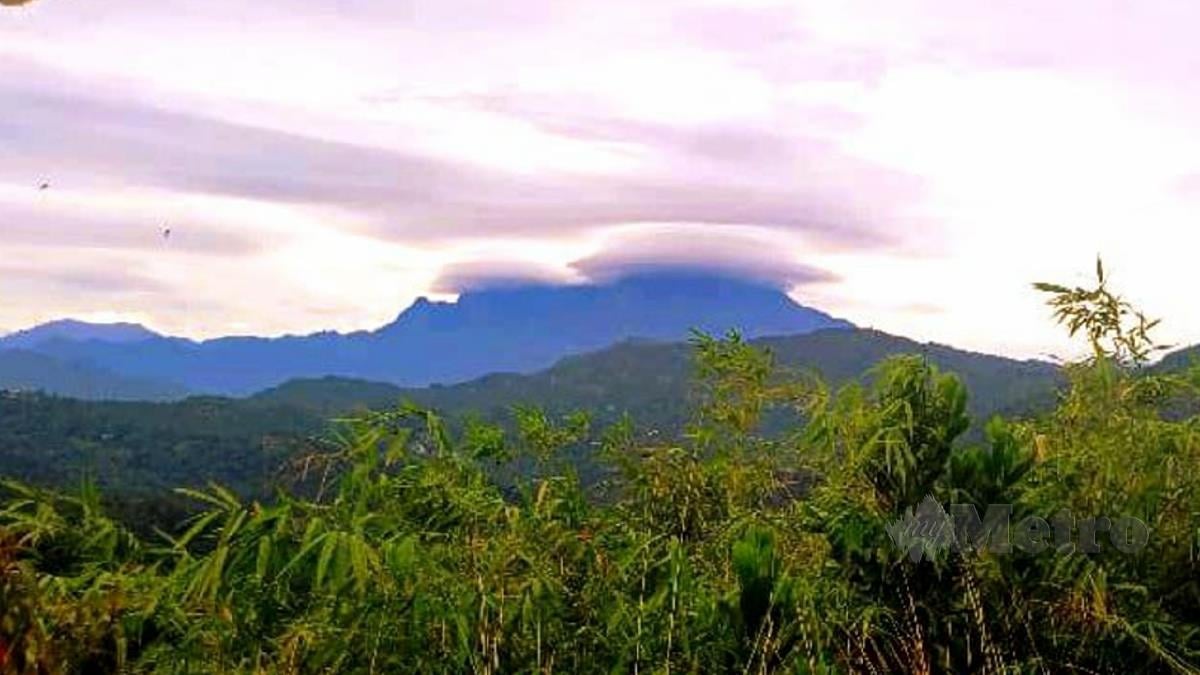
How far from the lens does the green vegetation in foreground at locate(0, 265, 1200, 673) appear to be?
3.03 metres

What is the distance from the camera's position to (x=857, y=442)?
3.60 metres

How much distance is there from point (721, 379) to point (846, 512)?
4.54 feet

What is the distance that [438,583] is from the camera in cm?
308

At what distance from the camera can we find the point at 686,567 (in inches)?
133

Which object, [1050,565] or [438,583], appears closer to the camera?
[438,583]

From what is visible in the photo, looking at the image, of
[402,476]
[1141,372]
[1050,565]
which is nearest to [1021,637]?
[1050,565]

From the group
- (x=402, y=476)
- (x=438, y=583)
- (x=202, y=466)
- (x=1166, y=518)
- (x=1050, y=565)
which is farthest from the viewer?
(x=202, y=466)

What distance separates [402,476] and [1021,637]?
1.99 meters

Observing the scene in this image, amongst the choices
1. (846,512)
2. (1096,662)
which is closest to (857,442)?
(846,512)

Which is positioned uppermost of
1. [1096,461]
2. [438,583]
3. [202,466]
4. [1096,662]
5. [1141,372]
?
[1141,372]

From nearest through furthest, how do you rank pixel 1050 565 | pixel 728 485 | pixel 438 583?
pixel 438 583 < pixel 1050 565 < pixel 728 485

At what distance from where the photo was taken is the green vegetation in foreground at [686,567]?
303 cm

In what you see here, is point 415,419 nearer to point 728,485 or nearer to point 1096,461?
point 728,485

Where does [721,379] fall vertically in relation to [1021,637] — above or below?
above
